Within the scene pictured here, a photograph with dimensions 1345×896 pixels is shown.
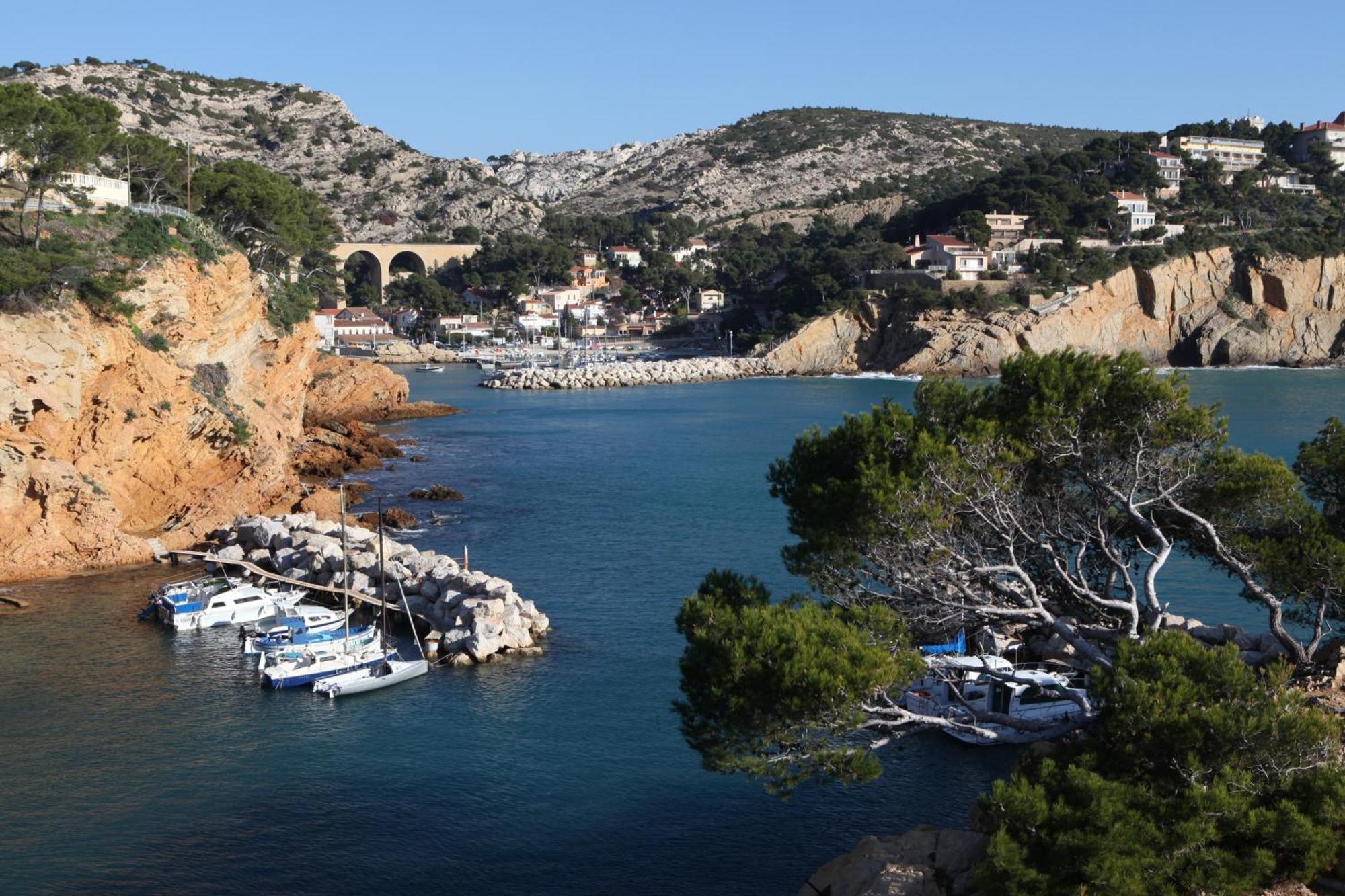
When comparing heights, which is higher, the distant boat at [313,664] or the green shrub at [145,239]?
the green shrub at [145,239]

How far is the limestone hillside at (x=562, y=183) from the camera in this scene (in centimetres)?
11000

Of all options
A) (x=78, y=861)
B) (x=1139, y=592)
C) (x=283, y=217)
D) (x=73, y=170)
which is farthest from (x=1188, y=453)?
(x=283, y=217)

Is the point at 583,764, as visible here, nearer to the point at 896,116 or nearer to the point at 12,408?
the point at 12,408

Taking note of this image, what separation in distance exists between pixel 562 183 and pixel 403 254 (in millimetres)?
Answer: 70393

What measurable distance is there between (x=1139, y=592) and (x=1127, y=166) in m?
76.4

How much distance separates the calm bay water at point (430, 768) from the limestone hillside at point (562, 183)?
279ft

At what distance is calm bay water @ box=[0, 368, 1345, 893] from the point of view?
13.5 metres

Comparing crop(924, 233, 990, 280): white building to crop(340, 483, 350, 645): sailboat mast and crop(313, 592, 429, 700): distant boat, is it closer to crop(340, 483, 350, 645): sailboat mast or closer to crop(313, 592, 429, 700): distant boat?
crop(340, 483, 350, 645): sailboat mast

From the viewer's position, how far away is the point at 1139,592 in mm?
20172

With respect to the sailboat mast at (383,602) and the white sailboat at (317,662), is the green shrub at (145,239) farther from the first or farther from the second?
the white sailboat at (317,662)

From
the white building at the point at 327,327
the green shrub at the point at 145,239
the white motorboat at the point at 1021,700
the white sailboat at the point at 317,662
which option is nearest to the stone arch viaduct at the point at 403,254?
the white building at the point at 327,327

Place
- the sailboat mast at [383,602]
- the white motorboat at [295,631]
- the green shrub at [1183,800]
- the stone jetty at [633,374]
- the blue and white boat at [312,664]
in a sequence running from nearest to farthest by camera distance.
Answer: the green shrub at [1183,800], the blue and white boat at [312,664], the white motorboat at [295,631], the sailboat mast at [383,602], the stone jetty at [633,374]

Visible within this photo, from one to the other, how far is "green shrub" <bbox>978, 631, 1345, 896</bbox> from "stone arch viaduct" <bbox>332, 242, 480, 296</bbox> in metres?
97.8

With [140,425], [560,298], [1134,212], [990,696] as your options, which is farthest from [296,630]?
[560,298]
